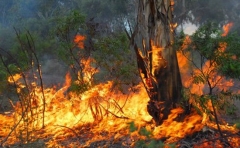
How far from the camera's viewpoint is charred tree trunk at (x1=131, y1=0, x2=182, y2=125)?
6336mm

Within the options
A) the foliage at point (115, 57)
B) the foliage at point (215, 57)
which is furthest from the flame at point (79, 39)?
the foliage at point (215, 57)

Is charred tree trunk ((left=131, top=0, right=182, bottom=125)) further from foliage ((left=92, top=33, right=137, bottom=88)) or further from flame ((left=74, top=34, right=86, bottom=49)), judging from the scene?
flame ((left=74, top=34, right=86, bottom=49))

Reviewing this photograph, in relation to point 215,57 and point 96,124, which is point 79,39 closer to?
point 96,124

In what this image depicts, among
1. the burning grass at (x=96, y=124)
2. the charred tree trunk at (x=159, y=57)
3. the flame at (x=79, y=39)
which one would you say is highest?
the flame at (x=79, y=39)

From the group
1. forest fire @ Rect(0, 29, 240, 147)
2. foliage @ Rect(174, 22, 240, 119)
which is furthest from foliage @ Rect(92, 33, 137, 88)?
foliage @ Rect(174, 22, 240, 119)

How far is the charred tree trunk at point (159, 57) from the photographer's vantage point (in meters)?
6.34

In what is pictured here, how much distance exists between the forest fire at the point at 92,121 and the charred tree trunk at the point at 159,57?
11.1 inches

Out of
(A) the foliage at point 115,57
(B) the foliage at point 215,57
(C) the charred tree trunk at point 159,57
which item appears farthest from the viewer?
(A) the foliage at point 115,57

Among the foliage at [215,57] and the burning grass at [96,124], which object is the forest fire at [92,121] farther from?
the foliage at [215,57]

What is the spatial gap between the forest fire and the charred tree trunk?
281mm

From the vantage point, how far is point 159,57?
20.8 ft

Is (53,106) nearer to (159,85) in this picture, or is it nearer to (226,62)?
(159,85)

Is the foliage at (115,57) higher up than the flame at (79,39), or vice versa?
the flame at (79,39)

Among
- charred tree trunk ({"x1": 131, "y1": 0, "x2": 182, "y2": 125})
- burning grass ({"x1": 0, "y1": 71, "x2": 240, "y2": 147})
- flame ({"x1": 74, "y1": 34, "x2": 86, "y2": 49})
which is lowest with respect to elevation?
burning grass ({"x1": 0, "y1": 71, "x2": 240, "y2": 147})
